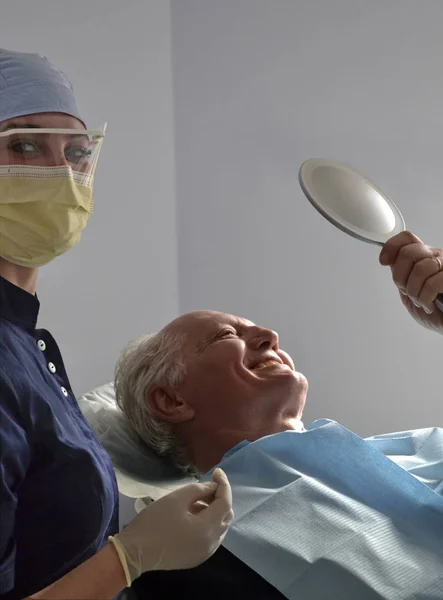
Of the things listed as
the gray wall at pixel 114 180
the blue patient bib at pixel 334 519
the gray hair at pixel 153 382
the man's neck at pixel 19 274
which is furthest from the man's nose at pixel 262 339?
the man's neck at pixel 19 274

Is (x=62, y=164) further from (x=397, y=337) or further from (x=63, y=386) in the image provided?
(x=397, y=337)

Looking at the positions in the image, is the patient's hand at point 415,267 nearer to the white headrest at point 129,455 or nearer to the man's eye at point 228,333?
the man's eye at point 228,333

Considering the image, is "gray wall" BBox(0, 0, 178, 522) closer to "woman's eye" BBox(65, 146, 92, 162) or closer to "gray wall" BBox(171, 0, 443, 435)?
"gray wall" BBox(171, 0, 443, 435)

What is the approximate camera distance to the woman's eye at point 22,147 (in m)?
1.09

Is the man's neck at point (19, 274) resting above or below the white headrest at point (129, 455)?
above

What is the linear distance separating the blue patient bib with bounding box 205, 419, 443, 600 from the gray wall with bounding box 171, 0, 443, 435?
0.99m

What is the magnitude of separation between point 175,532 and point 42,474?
0.21 m

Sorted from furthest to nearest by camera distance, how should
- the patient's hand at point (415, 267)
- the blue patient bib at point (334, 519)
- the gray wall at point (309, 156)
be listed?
the gray wall at point (309, 156)
the patient's hand at point (415, 267)
the blue patient bib at point (334, 519)

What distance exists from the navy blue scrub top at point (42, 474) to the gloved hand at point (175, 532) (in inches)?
4.9

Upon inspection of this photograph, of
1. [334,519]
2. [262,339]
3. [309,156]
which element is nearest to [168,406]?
[262,339]

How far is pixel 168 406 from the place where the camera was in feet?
5.88

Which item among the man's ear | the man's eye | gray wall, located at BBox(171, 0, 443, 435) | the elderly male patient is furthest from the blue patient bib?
gray wall, located at BBox(171, 0, 443, 435)

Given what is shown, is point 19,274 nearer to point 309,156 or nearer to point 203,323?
point 203,323

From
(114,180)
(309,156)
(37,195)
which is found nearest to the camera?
(37,195)
